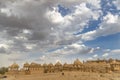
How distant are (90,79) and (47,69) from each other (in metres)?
21.7

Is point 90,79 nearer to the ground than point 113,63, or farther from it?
nearer to the ground

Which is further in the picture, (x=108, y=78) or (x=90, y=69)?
(x=90, y=69)

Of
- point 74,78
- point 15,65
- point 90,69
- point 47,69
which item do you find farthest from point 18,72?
point 74,78

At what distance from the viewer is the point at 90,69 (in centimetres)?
5694

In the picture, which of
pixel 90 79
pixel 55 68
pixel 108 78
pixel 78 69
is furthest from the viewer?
pixel 55 68

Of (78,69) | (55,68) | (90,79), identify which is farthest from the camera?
(55,68)

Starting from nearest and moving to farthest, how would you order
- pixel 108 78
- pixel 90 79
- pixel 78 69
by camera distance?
pixel 90 79
pixel 108 78
pixel 78 69

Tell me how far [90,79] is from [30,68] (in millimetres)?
24086

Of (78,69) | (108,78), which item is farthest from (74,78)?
(78,69)

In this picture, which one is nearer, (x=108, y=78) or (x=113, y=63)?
(x=108, y=78)

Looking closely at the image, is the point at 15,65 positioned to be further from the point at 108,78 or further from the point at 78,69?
the point at 108,78

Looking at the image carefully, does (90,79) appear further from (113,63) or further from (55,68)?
(113,63)

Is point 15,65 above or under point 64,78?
above

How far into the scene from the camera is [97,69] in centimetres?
5769
